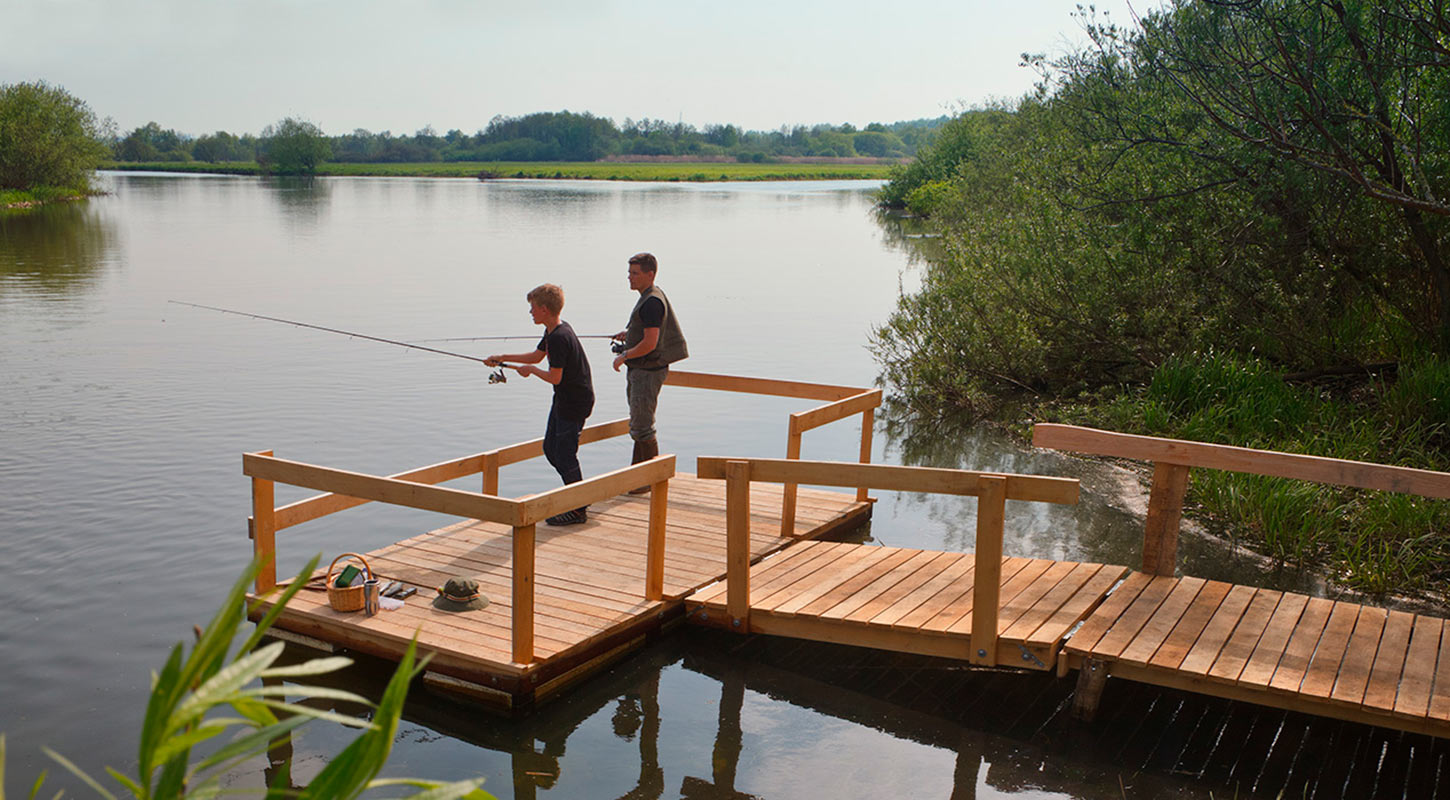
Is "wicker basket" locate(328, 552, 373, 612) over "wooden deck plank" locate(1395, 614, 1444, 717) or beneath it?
beneath

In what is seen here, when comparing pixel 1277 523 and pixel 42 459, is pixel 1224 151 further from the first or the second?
pixel 42 459

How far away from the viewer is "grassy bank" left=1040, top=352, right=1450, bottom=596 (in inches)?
352

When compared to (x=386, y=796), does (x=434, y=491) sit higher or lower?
higher

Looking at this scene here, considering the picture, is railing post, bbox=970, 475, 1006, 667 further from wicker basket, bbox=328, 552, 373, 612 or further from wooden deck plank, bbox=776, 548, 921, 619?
wicker basket, bbox=328, 552, 373, 612

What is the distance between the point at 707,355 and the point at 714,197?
70188 mm

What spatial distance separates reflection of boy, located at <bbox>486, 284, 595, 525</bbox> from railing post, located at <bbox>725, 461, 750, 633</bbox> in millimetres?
1625

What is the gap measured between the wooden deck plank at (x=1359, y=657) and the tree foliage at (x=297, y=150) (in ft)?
463

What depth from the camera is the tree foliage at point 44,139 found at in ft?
193

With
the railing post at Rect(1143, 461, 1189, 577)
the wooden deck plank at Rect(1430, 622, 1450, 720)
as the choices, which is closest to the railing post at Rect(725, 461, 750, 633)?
the railing post at Rect(1143, 461, 1189, 577)

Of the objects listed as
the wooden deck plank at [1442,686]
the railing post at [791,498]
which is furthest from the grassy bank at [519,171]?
the wooden deck plank at [1442,686]

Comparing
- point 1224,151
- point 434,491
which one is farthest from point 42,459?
point 1224,151

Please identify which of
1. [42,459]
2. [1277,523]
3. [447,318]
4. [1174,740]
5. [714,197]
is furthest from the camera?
[714,197]

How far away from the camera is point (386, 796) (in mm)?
5457

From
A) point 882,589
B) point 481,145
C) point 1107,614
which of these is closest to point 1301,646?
point 1107,614
